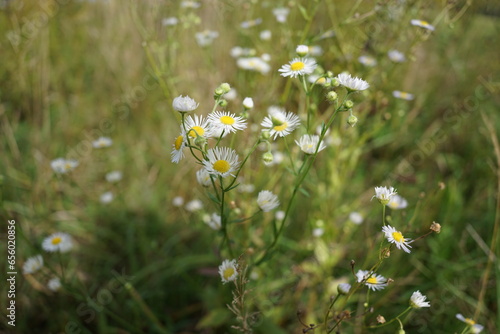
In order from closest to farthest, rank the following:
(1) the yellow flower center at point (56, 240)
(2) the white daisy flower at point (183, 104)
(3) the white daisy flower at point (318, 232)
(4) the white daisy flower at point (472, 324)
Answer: (2) the white daisy flower at point (183, 104) < (4) the white daisy flower at point (472, 324) < (1) the yellow flower center at point (56, 240) < (3) the white daisy flower at point (318, 232)

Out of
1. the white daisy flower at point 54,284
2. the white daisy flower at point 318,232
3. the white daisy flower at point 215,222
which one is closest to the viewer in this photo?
the white daisy flower at point 215,222

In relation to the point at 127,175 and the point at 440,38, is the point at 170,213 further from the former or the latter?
the point at 440,38

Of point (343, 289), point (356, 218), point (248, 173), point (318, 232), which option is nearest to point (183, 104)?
point (343, 289)

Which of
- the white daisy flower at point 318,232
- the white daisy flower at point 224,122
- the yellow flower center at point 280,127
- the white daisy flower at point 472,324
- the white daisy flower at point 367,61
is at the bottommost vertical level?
the white daisy flower at point 318,232

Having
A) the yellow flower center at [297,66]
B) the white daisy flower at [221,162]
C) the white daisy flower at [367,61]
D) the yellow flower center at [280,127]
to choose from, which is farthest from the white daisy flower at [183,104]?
the white daisy flower at [367,61]

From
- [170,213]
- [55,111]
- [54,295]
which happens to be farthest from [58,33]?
[54,295]

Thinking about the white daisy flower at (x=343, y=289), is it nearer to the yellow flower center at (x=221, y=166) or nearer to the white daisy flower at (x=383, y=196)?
the white daisy flower at (x=383, y=196)

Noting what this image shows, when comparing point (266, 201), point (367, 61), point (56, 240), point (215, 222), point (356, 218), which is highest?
point (367, 61)

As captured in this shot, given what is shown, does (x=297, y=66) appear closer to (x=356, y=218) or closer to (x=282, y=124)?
(x=282, y=124)
